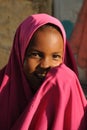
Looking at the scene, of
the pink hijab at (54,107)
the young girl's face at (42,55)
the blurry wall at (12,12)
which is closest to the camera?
the pink hijab at (54,107)

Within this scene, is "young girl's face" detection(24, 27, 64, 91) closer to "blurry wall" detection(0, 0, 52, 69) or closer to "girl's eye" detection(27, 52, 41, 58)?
"girl's eye" detection(27, 52, 41, 58)

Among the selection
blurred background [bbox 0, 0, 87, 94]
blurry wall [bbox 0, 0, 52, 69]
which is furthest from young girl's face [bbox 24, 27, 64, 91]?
blurry wall [bbox 0, 0, 52, 69]

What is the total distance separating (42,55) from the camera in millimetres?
2260

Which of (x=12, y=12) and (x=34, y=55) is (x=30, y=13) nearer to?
(x=12, y=12)

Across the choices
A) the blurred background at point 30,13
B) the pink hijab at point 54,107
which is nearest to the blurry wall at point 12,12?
the blurred background at point 30,13

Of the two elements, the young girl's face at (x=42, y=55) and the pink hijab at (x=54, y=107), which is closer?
the pink hijab at (x=54, y=107)

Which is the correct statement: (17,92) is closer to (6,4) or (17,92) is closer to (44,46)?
(44,46)

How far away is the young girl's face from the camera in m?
2.24

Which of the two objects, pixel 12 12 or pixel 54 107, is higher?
pixel 12 12

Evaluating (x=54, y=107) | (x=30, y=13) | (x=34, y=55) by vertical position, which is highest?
(x=30, y=13)

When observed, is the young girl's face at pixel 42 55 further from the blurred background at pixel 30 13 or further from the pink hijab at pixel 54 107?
the blurred background at pixel 30 13

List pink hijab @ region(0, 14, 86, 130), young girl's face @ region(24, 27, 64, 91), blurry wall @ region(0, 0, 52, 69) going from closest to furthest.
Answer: pink hijab @ region(0, 14, 86, 130)
young girl's face @ region(24, 27, 64, 91)
blurry wall @ region(0, 0, 52, 69)

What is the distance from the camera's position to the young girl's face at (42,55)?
2244 millimetres

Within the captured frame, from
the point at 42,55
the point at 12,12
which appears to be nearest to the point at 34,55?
the point at 42,55
